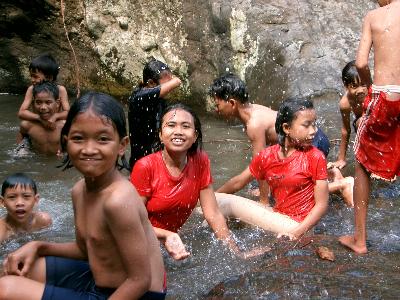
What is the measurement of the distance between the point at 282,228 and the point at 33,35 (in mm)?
6475

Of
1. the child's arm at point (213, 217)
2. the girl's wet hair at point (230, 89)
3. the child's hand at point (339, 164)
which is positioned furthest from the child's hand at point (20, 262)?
the child's hand at point (339, 164)

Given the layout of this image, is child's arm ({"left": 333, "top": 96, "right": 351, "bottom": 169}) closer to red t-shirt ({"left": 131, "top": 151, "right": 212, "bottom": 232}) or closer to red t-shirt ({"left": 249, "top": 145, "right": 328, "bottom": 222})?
red t-shirt ({"left": 249, "top": 145, "right": 328, "bottom": 222})

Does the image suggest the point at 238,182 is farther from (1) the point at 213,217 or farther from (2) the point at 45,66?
(2) the point at 45,66

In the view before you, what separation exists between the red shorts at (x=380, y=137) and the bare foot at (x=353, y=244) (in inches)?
15.7

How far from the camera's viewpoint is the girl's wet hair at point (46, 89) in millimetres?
6793

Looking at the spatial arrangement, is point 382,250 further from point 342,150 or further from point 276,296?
point 342,150

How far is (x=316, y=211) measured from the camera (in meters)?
4.16

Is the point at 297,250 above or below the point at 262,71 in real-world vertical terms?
below

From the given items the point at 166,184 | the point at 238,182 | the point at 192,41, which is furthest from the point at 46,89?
the point at 166,184

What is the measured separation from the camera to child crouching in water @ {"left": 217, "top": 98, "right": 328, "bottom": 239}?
428 centimetres

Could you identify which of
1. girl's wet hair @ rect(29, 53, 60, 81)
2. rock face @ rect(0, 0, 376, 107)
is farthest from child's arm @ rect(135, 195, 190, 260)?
rock face @ rect(0, 0, 376, 107)

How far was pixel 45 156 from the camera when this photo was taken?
6926 millimetres

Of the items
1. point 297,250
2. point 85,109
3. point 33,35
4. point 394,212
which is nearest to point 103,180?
point 85,109

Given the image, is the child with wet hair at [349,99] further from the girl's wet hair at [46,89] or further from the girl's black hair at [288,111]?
the girl's wet hair at [46,89]
